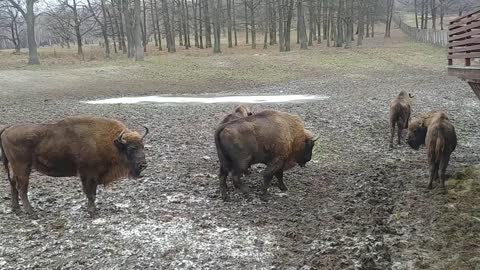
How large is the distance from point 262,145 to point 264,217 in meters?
1.40

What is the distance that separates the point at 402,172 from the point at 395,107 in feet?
9.85

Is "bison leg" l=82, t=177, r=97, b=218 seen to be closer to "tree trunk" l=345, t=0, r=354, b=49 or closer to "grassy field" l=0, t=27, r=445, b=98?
"grassy field" l=0, t=27, r=445, b=98

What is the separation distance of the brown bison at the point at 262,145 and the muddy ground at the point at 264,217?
0.41m

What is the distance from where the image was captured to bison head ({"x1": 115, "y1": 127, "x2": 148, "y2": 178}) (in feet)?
23.8

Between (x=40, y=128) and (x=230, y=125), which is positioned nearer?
(x=40, y=128)

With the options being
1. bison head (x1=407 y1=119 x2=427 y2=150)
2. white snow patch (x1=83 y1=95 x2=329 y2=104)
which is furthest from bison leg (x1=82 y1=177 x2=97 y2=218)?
white snow patch (x1=83 y1=95 x2=329 y2=104)

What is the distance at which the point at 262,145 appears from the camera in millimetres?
8094

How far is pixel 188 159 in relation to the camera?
10250mm

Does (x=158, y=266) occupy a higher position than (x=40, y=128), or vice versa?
(x=40, y=128)

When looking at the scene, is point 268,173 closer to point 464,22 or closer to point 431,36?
point 464,22

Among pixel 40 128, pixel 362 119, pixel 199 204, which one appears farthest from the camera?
pixel 362 119

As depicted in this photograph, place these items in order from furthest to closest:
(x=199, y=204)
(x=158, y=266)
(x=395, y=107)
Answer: (x=395, y=107), (x=199, y=204), (x=158, y=266)

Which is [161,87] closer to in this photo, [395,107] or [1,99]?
[1,99]

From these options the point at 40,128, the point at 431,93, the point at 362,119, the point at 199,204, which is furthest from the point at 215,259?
the point at 431,93
